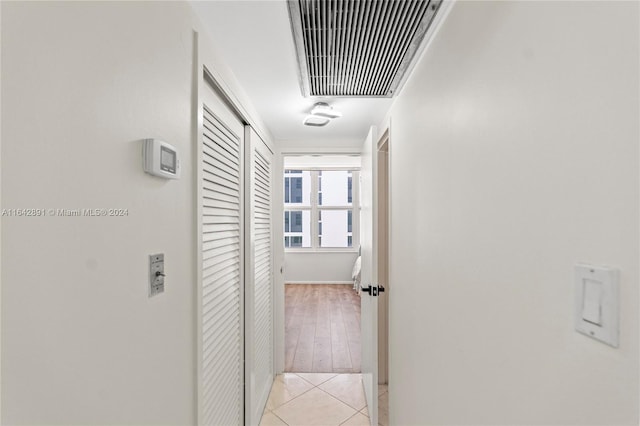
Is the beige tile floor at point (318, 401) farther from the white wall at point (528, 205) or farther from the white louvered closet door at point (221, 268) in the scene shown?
the white wall at point (528, 205)

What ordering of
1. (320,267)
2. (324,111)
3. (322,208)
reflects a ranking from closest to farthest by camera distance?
1. (324,111)
2. (320,267)
3. (322,208)

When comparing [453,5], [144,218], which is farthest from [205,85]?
[453,5]

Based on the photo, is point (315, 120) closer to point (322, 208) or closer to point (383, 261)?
point (383, 261)

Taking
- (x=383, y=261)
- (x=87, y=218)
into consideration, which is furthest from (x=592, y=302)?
(x=383, y=261)

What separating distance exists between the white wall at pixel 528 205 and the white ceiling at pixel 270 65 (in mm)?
593

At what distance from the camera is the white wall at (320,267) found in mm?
6699

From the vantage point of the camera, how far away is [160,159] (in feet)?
2.87

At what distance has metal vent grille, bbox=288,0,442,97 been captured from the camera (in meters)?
0.99

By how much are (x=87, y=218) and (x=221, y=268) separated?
96 cm

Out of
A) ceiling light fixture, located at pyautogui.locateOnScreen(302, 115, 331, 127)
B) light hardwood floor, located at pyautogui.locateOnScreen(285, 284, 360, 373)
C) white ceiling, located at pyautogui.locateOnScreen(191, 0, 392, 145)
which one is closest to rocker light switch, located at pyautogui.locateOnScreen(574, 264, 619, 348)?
white ceiling, located at pyautogui.locateOnScreen(191, 0, 392, 145)

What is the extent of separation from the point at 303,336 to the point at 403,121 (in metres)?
2.87

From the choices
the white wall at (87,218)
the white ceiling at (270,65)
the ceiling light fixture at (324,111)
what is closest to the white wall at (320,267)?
the white ceiling at (270,65)

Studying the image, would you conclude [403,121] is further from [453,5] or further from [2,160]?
[2,160]

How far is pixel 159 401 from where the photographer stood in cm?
92
